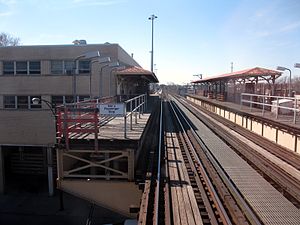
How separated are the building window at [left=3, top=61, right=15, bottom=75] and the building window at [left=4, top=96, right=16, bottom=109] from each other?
1.86 metres

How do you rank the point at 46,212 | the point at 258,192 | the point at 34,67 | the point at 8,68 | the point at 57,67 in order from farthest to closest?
the point at 8,68 → the point at 34,67 → the point at 57,67 → the point at 46,212 → the point at 258,192

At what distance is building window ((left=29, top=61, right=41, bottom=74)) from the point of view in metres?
24.3

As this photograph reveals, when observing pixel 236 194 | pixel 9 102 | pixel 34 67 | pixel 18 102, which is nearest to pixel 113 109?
pixel 236 194

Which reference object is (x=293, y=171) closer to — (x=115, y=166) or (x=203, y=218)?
(x=203, y=218)

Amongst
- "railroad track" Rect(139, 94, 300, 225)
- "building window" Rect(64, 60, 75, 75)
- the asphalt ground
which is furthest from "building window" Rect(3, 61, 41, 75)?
"railroad track" Rect(139, 94, 300, 225)

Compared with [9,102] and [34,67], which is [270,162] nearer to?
[34,67]

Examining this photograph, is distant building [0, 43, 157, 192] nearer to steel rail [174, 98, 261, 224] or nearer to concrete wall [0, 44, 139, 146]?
concrete wall [0, 44, 139, 146]

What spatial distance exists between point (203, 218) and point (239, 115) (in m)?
12.8

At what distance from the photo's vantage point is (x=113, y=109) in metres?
10.6

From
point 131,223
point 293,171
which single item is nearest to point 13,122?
point 131,223

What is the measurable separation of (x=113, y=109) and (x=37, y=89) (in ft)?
51.1

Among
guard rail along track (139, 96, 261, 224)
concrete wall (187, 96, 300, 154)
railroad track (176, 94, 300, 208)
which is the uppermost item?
concrete wall (187, 96, 300, 154)

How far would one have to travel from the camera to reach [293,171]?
8664 millimetres

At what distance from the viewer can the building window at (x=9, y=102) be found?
81.0ft
